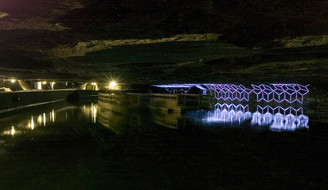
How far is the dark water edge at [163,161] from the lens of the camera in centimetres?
443

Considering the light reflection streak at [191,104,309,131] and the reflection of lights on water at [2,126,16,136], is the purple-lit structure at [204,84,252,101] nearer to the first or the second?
the light reflection streak at [191,104,309,131]

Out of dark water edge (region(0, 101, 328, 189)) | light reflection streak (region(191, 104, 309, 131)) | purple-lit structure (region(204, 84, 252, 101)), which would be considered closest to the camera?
dark water edge (region(0, 101, 328, 189))

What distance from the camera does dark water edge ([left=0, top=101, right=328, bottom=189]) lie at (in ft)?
14.5

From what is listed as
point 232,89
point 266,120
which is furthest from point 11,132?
point 232,89

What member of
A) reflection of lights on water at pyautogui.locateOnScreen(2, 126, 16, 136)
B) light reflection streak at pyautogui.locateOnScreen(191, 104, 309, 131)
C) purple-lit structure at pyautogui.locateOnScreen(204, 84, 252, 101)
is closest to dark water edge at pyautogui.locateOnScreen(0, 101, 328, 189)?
reflection of lights on water at pyautogui.locateOnScreen(2, 126, 16, 136)

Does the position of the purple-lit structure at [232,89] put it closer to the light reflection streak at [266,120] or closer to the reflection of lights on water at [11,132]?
the light reflection streak at [266,120]

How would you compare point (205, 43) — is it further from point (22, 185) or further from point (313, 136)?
point (22, 185)

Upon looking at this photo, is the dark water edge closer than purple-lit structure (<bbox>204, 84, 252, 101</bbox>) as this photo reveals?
Yes

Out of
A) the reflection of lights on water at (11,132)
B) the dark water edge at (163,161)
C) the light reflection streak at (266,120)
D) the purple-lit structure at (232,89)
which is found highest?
the purple-lit structure at (232,89)

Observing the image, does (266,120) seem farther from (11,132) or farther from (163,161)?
(11,132)

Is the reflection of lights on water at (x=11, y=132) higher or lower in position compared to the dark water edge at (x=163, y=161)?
higher

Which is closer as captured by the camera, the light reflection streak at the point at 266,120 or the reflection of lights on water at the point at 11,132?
the reflection of lights on water at the point at 11,132

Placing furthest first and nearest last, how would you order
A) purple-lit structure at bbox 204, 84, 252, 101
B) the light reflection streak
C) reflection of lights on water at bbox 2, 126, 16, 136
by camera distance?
1. purple-lit structure at bbox 204, 84, 252, 101
2. the light reflection streak
3. reflection of lights on water at bbox 2, 126, 16, 136

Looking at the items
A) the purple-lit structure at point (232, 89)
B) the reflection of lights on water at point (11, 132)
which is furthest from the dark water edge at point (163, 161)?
the purple-lit structure at point (232, 89)
